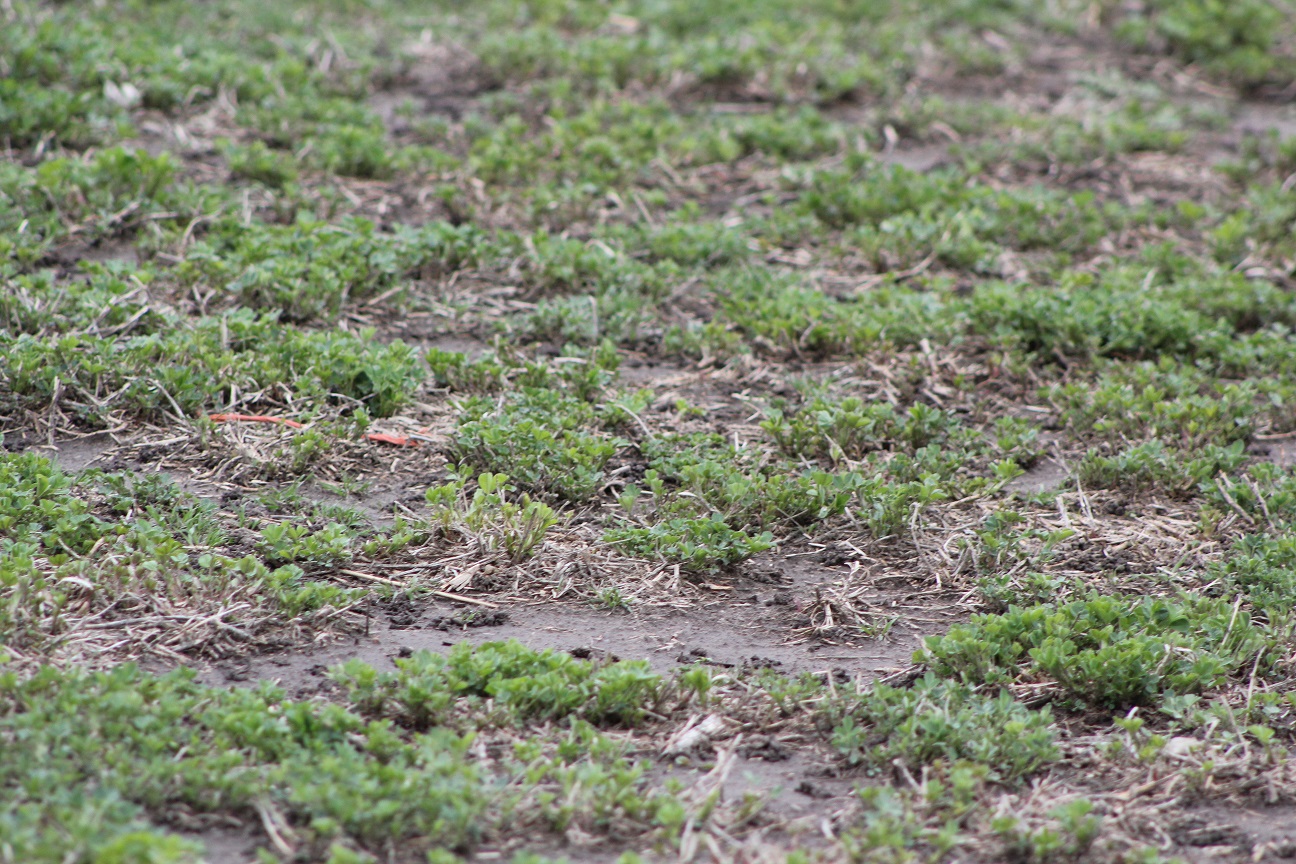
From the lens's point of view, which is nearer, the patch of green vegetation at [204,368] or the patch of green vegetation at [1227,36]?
the patch of green vegetation at [204,368]

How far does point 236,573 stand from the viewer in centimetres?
360

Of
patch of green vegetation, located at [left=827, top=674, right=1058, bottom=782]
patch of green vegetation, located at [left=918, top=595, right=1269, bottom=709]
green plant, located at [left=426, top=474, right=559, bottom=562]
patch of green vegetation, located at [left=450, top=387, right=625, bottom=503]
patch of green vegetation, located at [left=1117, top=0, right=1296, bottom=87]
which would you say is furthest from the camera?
patch of green vegetation, located at [left=1117, top=0, right=1296, bottom=87]

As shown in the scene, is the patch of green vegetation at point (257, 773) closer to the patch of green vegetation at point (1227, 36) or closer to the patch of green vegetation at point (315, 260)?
the patch of green vegetation at point (315, 260)

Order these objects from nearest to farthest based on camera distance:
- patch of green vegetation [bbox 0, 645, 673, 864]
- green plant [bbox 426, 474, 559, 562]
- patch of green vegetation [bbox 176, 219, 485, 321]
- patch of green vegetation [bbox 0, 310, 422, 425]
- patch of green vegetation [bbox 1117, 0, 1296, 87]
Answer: patch of green vegetation [bbox 0, 645, 673, 864] → green plant [bbox 426, 474, 559, 562] → patch of green vegetation [bbox 0, 310, 422, 425] → patch of green vegetation [bbox 176, 219, 485, 321] → patch of green vegetation [bbox 1117, 0, 1296, 87]

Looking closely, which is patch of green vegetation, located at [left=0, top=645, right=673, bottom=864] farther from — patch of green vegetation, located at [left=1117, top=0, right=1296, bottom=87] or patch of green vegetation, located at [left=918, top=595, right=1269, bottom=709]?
patch of green vegetation, located at [left=1117, top=0, right=1296, bottom=87]

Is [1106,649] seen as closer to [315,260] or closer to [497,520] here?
[497,520]

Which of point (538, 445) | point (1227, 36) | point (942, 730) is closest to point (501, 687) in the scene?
point (942, 730)

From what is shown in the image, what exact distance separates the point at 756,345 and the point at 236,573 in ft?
8.39

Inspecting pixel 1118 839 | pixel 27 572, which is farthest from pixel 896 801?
pixel 27 572

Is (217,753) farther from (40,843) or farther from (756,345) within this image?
(756,345)

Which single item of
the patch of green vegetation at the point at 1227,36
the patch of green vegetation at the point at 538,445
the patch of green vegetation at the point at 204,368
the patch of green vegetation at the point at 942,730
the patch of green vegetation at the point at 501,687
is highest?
the patch of green vegetation at the point at 1227,36

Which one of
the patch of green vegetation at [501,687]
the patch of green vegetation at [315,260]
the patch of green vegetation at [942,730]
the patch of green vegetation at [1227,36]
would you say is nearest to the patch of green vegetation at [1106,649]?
the patch of green vegetation at [942,730]

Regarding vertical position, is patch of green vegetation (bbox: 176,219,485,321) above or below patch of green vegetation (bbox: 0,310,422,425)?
above

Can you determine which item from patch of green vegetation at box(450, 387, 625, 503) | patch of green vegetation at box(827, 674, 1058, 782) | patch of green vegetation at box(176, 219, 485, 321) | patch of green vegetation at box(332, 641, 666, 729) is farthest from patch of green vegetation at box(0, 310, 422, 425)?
patch of green vegetation at box(827, 674, 1058, 782)
